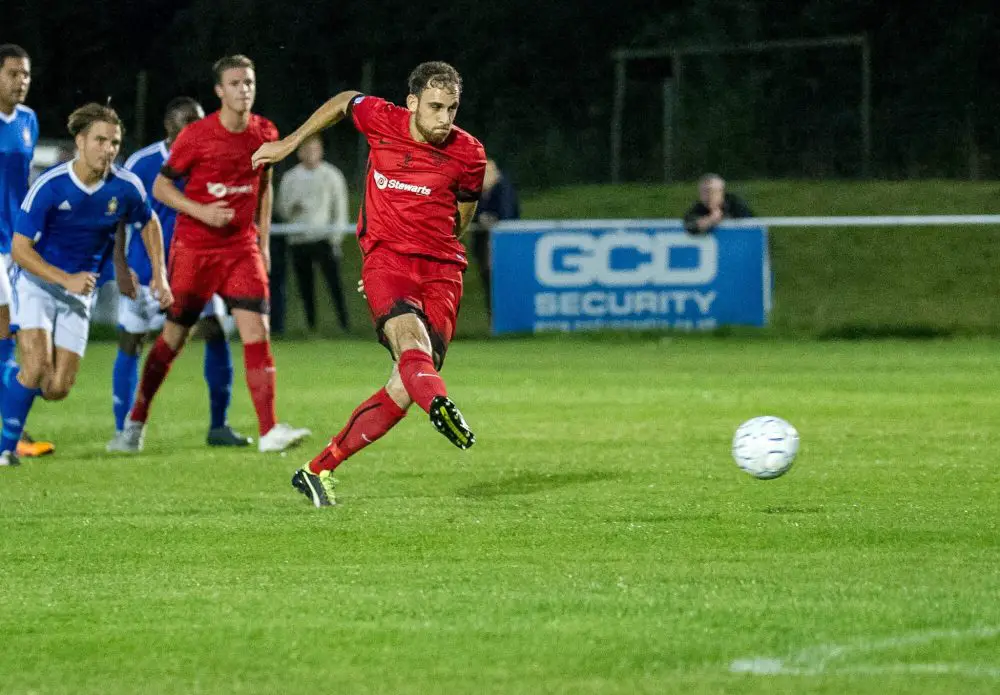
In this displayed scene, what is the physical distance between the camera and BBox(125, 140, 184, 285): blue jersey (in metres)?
10.7

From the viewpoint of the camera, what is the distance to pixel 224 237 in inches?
393

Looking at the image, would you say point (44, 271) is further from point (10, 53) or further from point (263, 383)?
point (10, 53)

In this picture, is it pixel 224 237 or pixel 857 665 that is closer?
pixel 857 665

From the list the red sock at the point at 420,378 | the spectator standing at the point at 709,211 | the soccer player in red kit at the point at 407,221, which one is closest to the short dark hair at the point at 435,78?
the soccer player in red kit at the point at 407,221

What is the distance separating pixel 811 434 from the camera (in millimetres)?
10102

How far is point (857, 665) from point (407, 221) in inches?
149

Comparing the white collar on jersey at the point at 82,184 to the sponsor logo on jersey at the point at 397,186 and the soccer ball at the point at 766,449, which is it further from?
the soccer ball at the point at 766,449

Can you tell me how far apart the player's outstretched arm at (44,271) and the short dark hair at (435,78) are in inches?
104

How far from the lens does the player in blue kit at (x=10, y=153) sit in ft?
33.2

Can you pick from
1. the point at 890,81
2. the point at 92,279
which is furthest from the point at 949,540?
the point at 890,81

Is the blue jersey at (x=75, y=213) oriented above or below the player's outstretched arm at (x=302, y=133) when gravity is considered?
below

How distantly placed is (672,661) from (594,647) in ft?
0.83

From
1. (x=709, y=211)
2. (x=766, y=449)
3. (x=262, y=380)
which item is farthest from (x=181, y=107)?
(x=709, y=211)

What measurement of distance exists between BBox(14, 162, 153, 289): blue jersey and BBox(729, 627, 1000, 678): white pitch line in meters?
5.93
